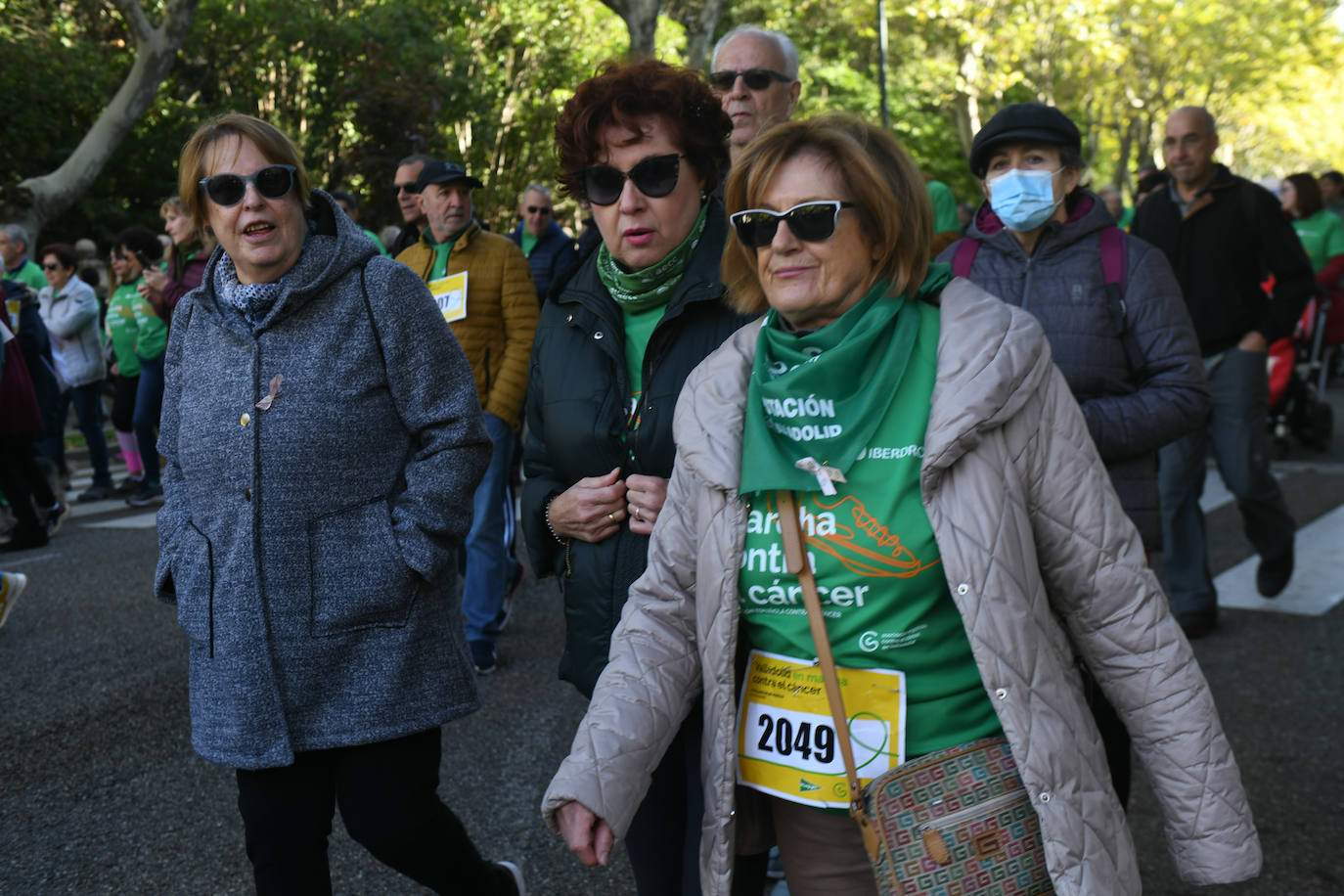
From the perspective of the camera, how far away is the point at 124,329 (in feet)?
34.7

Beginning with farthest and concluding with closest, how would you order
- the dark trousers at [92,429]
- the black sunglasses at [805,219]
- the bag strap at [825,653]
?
1. the dark trousers at [92,429]
2. the black sunglasses at [805,219]
3. the bag strap at [825,653]

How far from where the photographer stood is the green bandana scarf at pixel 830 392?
206 centimetres

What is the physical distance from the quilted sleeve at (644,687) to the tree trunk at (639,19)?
1386cm

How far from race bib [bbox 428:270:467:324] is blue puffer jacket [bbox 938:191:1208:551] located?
2.96 meters

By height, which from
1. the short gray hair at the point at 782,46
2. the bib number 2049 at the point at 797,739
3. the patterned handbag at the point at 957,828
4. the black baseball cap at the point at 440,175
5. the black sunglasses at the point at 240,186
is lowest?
the patterned handbag at the point at 957,828

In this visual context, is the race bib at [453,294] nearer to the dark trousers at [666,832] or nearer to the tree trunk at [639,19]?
the dark trousers at [666,832]

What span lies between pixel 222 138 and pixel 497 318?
297 cm

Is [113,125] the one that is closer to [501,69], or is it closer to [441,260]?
[501,69]

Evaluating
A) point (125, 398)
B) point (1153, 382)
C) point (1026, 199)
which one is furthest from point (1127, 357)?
point (125, 398)

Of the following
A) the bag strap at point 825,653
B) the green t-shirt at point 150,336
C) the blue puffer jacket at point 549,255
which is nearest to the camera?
the bag strap at point 825,653

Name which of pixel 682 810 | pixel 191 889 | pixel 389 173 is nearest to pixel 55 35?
pixel 389 173

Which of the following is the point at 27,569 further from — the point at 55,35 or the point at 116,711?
the point at 55,35

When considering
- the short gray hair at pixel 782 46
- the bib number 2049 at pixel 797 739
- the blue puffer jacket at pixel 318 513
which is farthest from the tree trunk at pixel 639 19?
the bib number 2049 at pixel 797 739

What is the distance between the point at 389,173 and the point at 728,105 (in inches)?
841
